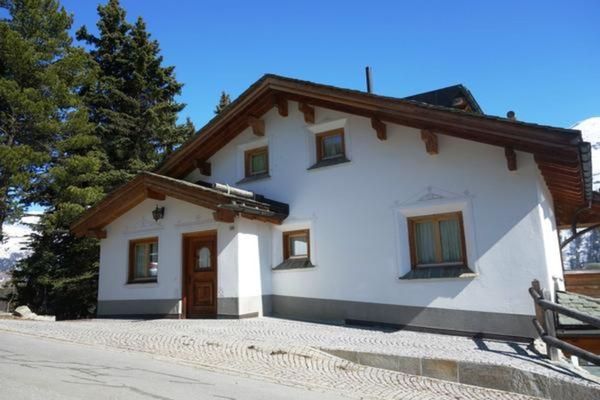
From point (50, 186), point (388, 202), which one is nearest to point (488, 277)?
point (388, 202)

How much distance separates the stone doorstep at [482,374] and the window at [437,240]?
3721 millimetres

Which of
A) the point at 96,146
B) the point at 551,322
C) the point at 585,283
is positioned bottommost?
the point at 551,322

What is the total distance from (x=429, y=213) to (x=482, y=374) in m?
4.59

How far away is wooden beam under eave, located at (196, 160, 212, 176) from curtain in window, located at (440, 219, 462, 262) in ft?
23.8

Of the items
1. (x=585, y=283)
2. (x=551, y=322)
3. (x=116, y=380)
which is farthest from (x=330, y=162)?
(x=585, y=283)

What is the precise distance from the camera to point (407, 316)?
10141 millimetres

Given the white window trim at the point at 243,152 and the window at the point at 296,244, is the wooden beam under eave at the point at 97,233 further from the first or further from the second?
the window at the point at 296,244

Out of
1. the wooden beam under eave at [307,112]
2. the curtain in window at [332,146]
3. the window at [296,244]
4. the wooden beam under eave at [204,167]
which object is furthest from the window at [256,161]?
the window at [296,244]

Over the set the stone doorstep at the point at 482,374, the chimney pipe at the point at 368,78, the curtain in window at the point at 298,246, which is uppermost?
the chimney pipe at the point at 368,78

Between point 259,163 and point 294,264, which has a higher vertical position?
point 259,163

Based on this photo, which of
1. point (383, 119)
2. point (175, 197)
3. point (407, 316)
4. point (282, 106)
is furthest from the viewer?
point (282, 106)

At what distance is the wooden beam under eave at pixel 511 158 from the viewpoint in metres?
9.25

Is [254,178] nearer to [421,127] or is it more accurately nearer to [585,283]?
[421,127]

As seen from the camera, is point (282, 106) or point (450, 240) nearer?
point (450, 240)
